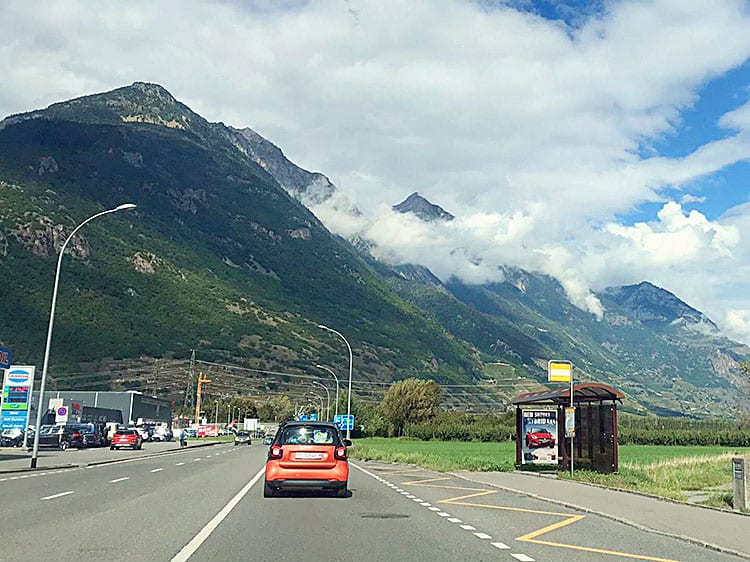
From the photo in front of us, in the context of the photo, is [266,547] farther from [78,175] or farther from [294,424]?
[78,175]

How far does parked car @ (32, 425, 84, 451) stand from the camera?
56.4 m

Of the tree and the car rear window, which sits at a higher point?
the tree

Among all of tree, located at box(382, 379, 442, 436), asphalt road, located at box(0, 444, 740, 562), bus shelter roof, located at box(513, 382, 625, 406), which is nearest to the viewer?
asphalt road, located at box(0, 444, 740, 562)

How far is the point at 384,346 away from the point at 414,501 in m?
174


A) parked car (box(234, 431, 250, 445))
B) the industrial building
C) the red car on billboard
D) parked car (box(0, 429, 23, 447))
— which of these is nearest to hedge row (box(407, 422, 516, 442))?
parked car (box(234, 431, 250, 445))

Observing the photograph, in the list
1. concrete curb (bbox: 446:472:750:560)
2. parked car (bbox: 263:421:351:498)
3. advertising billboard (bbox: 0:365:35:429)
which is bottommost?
concrete curb (bbox: 446:472:750:560)

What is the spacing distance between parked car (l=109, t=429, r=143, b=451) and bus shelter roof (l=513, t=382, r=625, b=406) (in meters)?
37.1

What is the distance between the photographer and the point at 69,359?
387 feet

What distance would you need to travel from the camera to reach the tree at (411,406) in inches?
4193

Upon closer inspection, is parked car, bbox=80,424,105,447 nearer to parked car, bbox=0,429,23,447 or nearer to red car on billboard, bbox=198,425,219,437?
parked car, bbox=0,429,23,447

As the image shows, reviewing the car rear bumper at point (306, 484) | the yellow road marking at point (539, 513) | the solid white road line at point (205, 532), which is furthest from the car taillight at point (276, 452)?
the yellow road marking at point (539, 513)

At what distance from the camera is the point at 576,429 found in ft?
95.6

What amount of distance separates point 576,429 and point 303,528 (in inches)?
722

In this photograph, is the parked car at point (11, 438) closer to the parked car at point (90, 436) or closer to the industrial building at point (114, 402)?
the parked car at point (90, 436)
